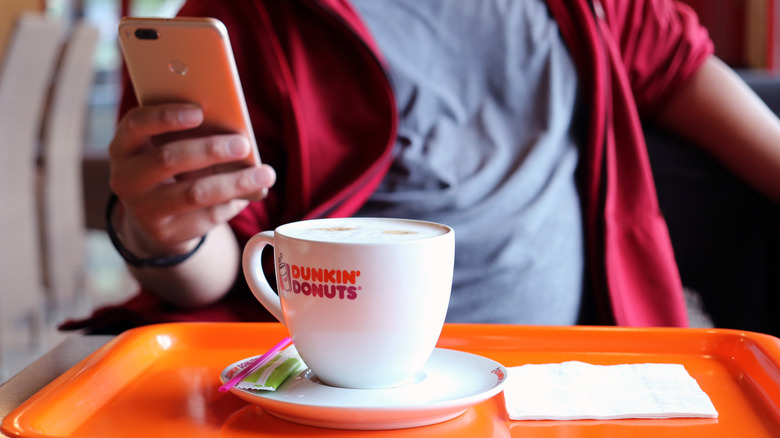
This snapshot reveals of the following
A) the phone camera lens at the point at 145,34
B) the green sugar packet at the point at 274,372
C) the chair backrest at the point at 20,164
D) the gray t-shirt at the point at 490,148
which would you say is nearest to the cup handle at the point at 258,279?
the green sugar packet at the point at 274,372

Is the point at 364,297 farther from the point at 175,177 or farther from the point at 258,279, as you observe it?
the point at 175,177

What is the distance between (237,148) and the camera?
0.69 m

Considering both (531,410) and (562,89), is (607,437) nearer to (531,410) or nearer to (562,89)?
(531,410)

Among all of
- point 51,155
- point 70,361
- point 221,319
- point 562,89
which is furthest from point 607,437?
point 51,155

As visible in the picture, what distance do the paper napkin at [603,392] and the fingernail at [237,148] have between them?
1.07ft

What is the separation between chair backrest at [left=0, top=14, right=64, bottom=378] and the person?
1805 mm

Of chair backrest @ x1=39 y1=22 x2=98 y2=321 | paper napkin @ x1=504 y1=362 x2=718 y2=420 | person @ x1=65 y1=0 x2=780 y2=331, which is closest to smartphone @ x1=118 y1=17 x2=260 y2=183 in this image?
person @ x1=65 y1=0 x2=780 y2=331

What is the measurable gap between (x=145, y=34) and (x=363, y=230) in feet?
1.14

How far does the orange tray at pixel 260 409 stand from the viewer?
409 millimetres

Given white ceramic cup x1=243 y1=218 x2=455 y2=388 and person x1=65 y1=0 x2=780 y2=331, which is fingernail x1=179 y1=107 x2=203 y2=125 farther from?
white ceramic cup x1=243 y1=218 x2=455 y2=388

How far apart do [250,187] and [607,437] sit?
1.40 feet

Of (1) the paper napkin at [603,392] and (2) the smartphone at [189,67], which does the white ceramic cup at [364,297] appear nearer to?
(1) the paper napkin at [603,392]

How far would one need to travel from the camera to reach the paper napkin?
42 cm

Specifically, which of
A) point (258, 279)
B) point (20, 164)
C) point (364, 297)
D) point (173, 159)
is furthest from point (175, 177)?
point (20, 164)
